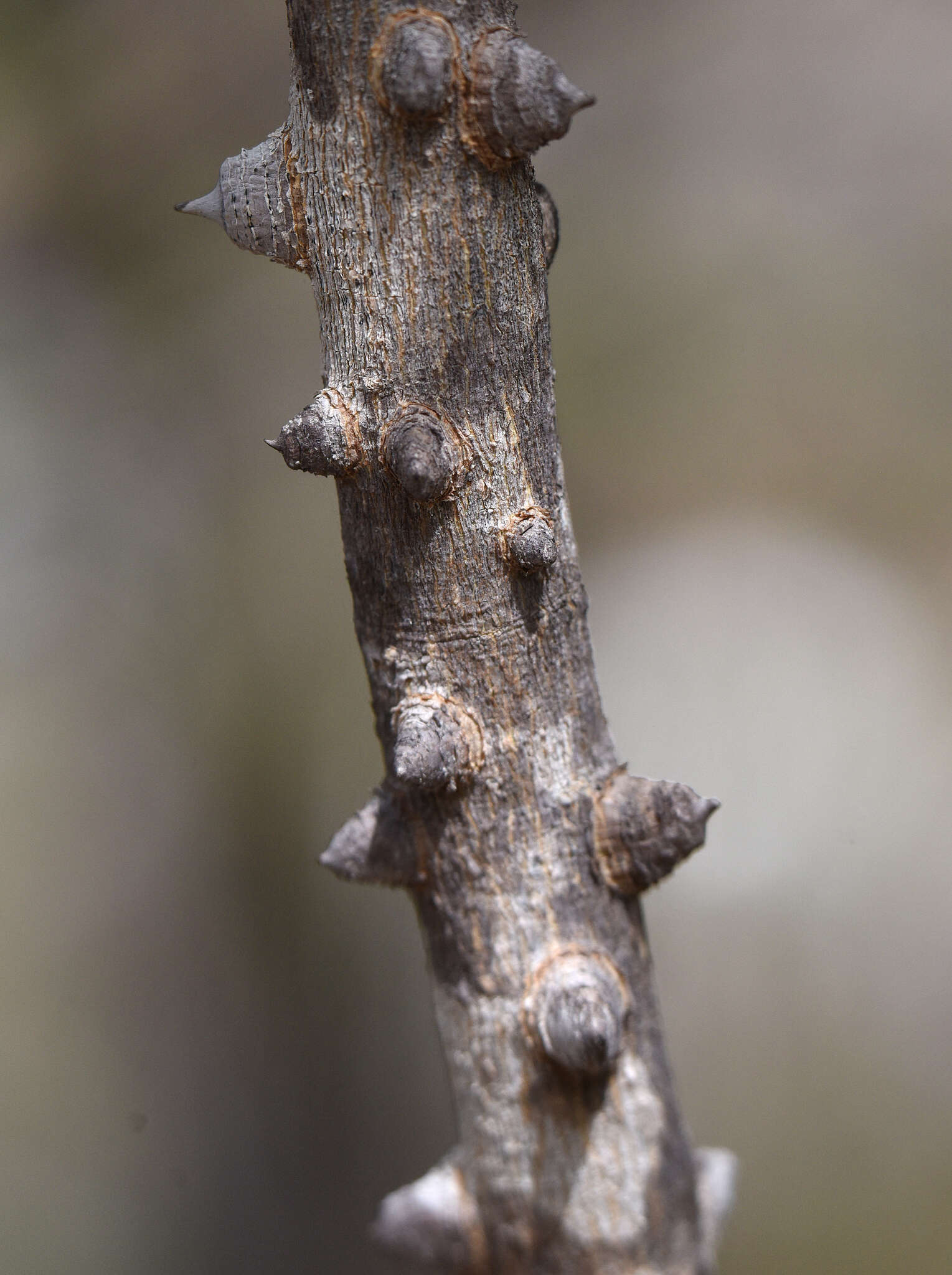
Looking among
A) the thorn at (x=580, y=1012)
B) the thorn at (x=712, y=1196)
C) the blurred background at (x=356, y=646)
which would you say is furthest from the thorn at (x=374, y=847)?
the blurred background at (x=356, y=646)

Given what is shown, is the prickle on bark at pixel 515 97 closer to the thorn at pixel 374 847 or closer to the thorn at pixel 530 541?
the thorn at pixel 530 541

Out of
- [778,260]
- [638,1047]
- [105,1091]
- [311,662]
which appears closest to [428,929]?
[638,1047]

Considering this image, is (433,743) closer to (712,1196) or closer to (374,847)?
(374,847)

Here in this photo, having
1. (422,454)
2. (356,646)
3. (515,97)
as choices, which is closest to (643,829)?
(422,454)

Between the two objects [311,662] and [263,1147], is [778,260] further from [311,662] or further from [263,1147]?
[263,1147]

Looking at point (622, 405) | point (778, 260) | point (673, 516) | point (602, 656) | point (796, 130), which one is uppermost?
point (796, 130)

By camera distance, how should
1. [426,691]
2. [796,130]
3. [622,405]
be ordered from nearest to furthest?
[426,691] < [796,130] < [622,405]
